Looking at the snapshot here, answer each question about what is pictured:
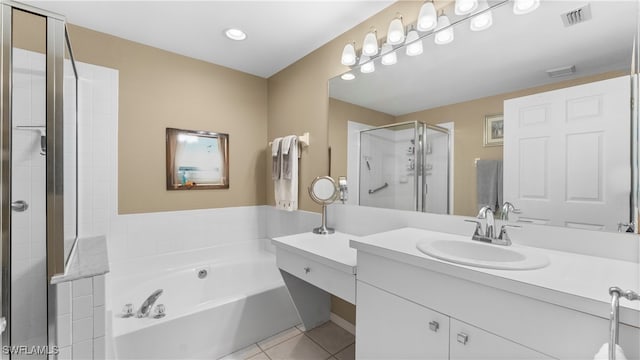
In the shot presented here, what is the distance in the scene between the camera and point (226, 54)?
246 centimetres

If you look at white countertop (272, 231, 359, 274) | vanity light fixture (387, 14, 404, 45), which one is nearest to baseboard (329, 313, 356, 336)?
white countertop (272, 231, 359, 274)

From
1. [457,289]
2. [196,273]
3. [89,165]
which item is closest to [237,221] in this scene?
[196,273]

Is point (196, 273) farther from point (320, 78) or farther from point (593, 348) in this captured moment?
point (593, 348)

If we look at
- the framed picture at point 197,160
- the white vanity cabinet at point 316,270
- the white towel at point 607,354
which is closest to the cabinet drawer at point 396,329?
the white vanity cabinet at point 316,270

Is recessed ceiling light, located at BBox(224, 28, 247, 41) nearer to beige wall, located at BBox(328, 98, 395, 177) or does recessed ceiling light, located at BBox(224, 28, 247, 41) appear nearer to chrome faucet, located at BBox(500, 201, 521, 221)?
beige wall, located at BBox(328, 98, 395, 177)

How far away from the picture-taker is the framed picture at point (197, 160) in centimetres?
244

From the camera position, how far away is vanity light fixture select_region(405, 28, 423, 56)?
1.63 m

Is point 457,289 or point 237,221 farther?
point 237,221

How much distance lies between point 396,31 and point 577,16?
833 mm

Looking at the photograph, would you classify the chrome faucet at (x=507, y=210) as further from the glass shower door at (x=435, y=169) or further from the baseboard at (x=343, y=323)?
the baseboard at (x=343, y=323)

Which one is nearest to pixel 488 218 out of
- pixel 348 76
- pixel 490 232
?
pixel 490 232

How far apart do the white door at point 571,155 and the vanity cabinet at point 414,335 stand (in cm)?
67

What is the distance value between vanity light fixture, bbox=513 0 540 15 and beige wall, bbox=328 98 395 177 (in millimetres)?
914

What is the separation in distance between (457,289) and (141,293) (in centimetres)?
219
